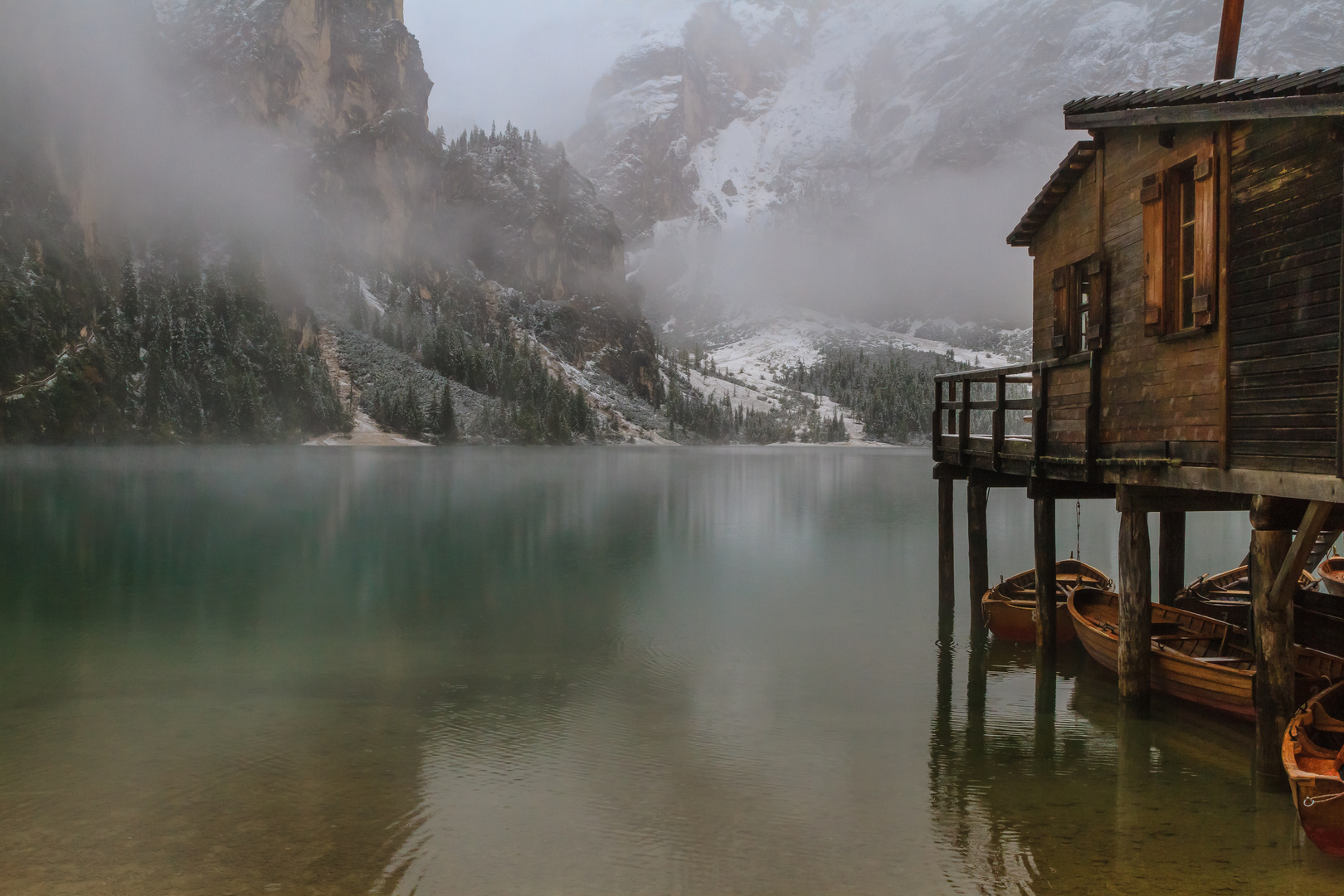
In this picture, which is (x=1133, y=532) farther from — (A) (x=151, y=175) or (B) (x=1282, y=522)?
(A) (x=151, y=175)

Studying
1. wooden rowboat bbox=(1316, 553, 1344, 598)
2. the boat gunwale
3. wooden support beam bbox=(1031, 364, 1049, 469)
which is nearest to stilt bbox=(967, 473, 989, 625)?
the boat gunwale

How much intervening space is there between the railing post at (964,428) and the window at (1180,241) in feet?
21.5

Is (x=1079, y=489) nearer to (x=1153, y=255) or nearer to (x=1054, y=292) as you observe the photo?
(x=1054, y=292)

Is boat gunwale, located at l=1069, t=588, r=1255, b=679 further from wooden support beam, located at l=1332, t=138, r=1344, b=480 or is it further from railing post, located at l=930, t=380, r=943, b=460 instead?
railing post, located at l=930, t=380, r=943, b=460

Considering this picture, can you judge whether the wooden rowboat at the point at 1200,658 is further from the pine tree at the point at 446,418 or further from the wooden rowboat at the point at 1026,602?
→ the pine tree at the point at 446,418

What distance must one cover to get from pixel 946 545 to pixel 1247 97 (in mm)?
14591

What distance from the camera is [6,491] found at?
59562 mm

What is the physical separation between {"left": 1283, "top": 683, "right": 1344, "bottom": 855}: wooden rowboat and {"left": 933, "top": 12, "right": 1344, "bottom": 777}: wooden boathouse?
0.82 meters

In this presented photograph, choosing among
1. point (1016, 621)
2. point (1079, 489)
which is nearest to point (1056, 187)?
point (1079, 489)

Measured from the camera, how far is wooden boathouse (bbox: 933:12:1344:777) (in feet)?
36.8

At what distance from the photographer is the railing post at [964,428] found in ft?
69.8

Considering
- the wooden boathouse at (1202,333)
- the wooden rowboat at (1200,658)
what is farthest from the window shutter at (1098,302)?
the wooden rowboat at (1200,658)

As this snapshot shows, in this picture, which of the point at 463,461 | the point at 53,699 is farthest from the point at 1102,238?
the point at 463,461

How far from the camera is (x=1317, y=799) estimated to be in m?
9.91
